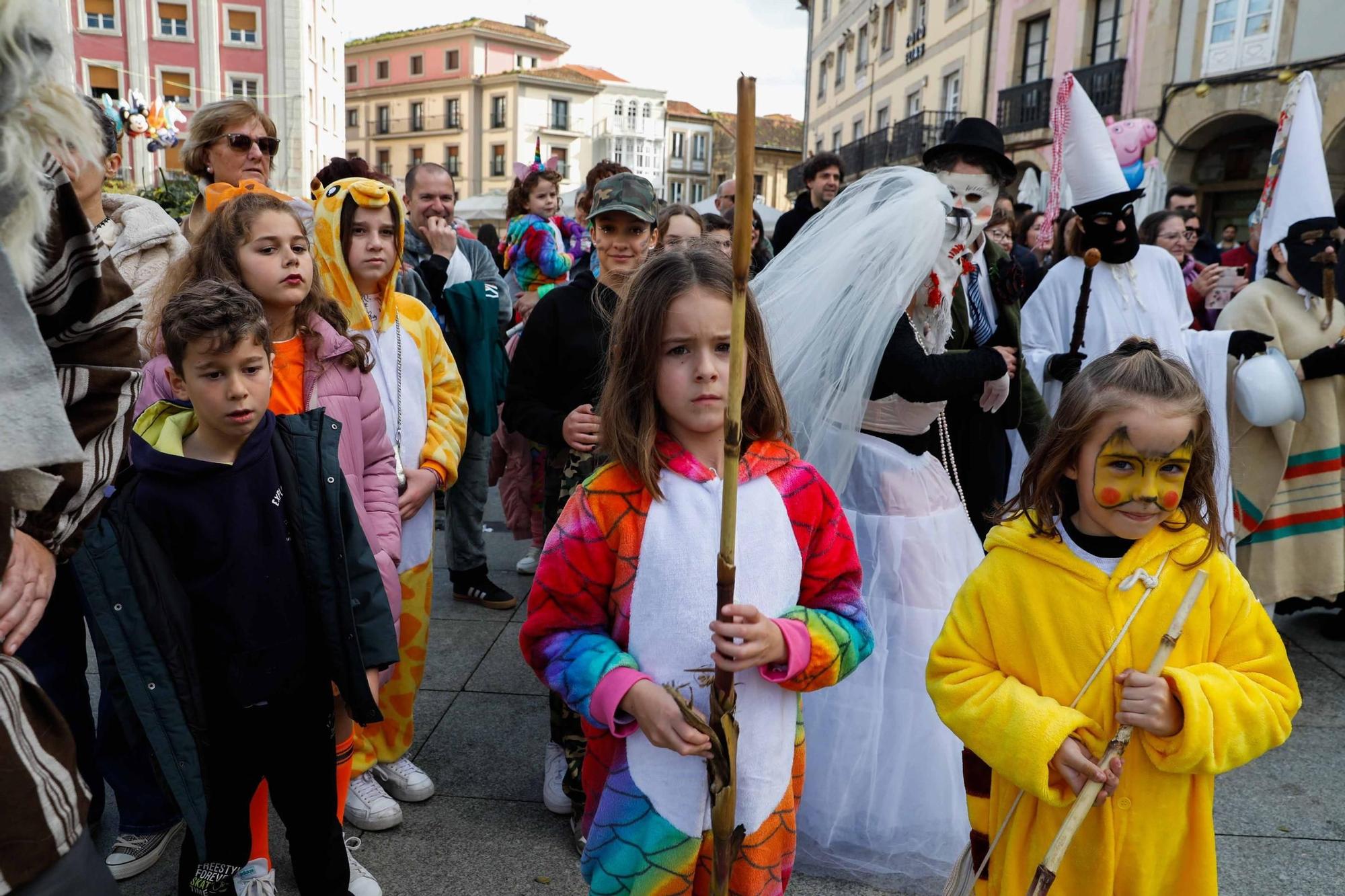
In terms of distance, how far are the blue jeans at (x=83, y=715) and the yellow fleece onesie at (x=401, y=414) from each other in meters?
0.60

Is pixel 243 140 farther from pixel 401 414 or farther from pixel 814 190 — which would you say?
pixel 814 190

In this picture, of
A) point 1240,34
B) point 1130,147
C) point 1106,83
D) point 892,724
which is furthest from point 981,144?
Result: point 1106,83

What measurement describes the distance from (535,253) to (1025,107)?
17.6 meters

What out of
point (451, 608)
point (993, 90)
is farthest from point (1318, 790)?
point (993, 90)

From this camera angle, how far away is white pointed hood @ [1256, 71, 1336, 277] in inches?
179

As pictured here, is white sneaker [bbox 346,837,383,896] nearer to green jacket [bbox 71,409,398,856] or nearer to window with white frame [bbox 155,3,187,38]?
green jacket [bbox 71,409,398,856]

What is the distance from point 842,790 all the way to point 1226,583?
4.43 ft

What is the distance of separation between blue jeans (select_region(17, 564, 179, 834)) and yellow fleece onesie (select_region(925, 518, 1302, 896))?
229 centimetres

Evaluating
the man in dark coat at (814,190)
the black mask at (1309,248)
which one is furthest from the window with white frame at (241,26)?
the black mask at (1309,248)

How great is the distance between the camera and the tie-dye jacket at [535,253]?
242 inches

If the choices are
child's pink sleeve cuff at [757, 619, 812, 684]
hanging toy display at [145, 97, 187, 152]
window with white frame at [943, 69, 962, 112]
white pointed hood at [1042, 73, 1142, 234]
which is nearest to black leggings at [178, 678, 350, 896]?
child's pink sleeve cuff at [757, 619, 812, 684]

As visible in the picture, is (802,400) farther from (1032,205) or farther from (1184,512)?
(1032,205)

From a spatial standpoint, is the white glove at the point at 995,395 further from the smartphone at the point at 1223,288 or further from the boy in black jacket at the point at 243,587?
the smartphone at the point at 1223,288

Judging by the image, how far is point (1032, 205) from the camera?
11.4m
